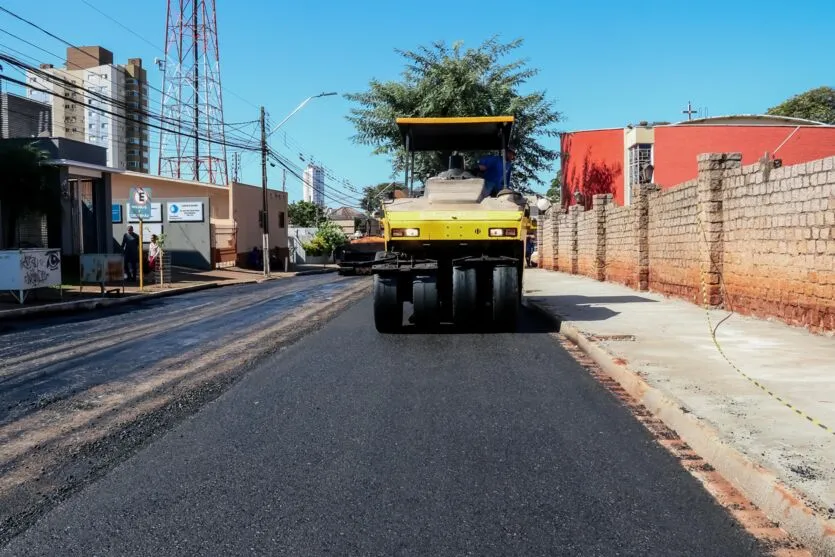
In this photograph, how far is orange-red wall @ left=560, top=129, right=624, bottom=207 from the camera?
34.0 meters

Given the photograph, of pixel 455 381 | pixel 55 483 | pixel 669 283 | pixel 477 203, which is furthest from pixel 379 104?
pixel 55 483

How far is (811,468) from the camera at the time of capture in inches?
168

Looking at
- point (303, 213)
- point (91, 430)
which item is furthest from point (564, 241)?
point (303, 213)

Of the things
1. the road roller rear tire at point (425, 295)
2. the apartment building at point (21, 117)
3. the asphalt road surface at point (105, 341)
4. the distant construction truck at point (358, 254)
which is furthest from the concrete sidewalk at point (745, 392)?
the apartment building at point (21, 117)

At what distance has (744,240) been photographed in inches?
468

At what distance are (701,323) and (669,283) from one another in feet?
15.6

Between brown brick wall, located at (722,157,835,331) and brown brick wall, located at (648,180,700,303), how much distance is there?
1297 mm

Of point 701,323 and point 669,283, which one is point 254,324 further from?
point 669,283

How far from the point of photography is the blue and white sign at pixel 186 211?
35344mm

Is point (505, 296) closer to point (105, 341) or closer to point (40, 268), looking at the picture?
point (105, 341)

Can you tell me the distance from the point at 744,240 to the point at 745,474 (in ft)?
27.7

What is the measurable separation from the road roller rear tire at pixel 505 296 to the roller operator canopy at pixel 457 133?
279 centimetres

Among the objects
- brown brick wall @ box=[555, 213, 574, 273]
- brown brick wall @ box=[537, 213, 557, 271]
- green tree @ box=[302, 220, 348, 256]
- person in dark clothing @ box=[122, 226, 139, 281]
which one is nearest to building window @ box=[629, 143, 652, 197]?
brown brick wall @ box=[555, 213, 574, 273]

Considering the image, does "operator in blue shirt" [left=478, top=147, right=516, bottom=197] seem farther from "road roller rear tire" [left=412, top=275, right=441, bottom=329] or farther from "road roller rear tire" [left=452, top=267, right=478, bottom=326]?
"road roller rear tire" [left=412, top=275, right=441, bottom=329]
